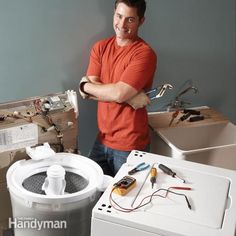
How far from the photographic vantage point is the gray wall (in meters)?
1.82

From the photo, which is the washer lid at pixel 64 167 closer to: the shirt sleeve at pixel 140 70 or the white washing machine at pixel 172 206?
the white washing machine at pixel 172 206

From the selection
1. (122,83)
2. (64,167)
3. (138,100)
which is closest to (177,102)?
(138,100)

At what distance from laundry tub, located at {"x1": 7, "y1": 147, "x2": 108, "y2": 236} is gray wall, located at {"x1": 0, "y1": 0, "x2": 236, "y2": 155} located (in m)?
0.45

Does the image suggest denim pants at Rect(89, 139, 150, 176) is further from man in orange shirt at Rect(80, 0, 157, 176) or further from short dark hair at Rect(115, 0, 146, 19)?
short dark hair at Rect(115, 0, 146, 19)

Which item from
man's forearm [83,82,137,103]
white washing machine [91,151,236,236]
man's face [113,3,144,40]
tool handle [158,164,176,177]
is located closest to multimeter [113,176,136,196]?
white washing machine [91,151,236,236]

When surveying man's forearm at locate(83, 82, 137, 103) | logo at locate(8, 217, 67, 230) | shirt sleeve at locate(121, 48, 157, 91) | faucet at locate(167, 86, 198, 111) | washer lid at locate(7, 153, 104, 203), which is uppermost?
shirt sleeve at locate(121, 48, 157, 91)

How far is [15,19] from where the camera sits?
5.80 feet

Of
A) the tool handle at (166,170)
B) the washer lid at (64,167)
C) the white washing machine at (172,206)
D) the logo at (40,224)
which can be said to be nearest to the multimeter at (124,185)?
the white washing machine at (172,206)

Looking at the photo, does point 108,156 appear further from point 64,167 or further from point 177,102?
point 177,102

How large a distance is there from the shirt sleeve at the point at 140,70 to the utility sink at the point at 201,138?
42 centimetres

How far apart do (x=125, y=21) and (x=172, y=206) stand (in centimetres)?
93

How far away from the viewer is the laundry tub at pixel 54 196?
146 cm

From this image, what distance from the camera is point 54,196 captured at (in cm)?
144

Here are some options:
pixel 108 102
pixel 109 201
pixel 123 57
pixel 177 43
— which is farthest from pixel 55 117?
pixel 177 43
